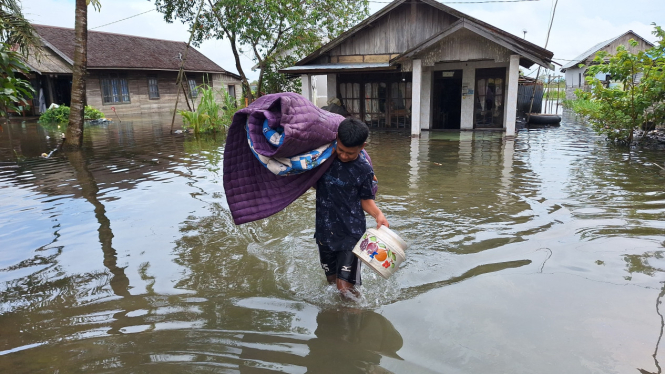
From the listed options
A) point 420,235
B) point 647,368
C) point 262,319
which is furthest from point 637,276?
point 262,319

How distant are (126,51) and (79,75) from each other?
18223 mm

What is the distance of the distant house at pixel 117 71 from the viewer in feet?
75.6

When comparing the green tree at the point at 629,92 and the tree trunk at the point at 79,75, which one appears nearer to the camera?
the green tree at the point at 629,92

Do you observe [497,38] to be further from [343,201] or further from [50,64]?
[50,64]

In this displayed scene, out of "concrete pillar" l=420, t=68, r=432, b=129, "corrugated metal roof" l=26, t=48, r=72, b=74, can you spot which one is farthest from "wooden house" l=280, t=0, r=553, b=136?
"corrugated metal roof" l=26, t=48, r=72, b=74

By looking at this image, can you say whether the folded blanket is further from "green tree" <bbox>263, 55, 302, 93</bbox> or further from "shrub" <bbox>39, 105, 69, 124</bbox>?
"shrub" <bbox>39, 105, 69, 124</bbox>

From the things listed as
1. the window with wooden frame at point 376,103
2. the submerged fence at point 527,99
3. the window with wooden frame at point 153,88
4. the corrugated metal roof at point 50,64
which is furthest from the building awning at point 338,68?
the window with wooden frame at point 153,88

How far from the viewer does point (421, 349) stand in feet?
8.85

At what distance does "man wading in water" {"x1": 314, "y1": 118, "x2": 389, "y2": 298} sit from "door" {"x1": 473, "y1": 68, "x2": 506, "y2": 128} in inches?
536

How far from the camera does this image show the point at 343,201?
3.00m

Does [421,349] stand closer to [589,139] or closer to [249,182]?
[249,182]

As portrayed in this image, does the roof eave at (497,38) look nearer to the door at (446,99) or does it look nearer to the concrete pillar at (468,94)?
the concrete pillar at (468,94)

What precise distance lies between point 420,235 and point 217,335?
2575mm

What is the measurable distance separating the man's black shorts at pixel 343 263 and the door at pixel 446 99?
13834 millimetres
